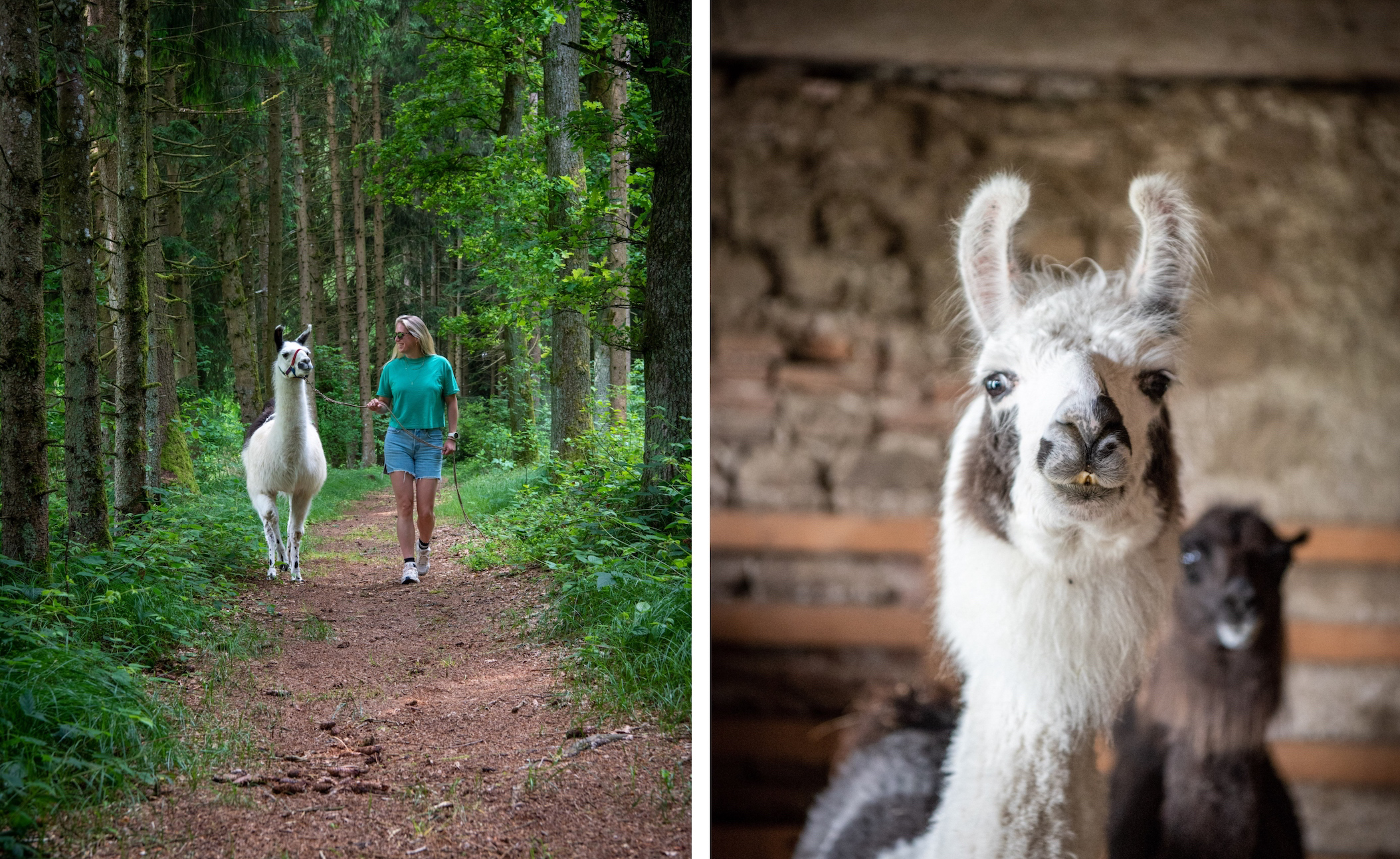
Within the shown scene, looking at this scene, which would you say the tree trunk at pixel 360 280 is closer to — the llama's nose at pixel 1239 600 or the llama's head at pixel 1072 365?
the llama's head at pixel 1072 365

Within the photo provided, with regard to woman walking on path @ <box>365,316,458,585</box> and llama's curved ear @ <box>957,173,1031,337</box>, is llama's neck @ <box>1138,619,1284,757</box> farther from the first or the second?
woman walking on path @ <box>365,316,458,585</box>

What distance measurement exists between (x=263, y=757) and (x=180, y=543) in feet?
1.88

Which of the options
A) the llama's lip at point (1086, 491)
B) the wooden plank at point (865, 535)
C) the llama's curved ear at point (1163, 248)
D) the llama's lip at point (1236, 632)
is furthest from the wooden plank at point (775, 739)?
the llama's curved ear at point (1163, 248)

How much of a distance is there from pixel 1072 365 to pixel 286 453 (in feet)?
5.70

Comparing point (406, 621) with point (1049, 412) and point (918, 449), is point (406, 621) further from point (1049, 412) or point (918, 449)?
point (1049, 412)

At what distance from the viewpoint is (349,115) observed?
199 centimetres

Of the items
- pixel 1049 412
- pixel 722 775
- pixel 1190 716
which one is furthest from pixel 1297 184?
pixel 722 775

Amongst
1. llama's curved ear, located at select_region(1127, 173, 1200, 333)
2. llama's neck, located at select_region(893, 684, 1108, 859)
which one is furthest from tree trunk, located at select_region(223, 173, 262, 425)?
llama's curved ear, located at select_region(1127, 173, 1200, 333)

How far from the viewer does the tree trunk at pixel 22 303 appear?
174cm

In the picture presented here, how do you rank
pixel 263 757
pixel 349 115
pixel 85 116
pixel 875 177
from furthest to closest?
1. pixel 349 115
2. pixel 85 116
3. pixel 263 757
4. pixel 875 177

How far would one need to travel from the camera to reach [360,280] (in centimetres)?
184

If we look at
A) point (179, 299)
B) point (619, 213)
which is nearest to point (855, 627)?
point (619, 213)

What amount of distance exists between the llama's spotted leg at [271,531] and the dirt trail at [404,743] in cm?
5

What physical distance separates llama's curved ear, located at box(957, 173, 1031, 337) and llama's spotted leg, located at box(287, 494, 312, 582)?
5.20 feet
